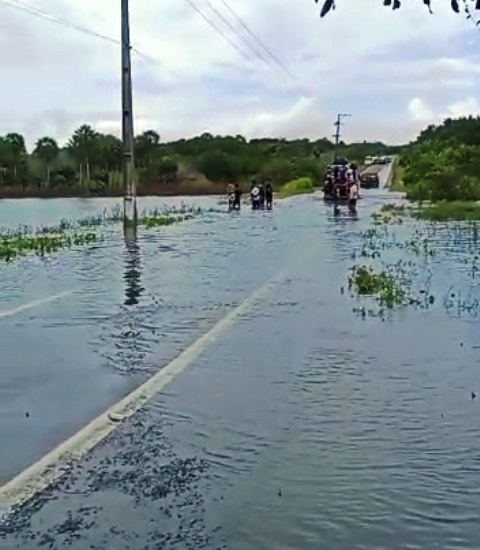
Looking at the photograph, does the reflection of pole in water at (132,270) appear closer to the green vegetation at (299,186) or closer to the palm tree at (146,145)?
the green vegetation at (299,186)

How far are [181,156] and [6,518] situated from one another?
4447 inches

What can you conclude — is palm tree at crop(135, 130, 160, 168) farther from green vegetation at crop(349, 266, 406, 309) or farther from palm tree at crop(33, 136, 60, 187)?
green vegetation at crop(349, 266, 406, 309)

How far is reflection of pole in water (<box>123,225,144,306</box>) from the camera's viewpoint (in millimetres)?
16547

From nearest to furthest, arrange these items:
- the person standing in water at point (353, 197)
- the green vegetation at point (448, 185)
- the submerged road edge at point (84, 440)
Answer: the submerged road edge at point (84, 440), the green vegetation at point (448, 185), the person standing in water at point (353, 197)

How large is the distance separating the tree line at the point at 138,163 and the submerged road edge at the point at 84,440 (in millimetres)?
92845

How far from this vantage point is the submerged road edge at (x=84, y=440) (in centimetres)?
637

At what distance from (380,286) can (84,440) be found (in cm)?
966

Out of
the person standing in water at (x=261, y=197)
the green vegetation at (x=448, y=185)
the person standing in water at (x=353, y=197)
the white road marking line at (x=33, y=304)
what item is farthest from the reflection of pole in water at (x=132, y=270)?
the person standing in water at (x=261, y=197)

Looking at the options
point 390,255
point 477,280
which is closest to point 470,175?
point 390,255

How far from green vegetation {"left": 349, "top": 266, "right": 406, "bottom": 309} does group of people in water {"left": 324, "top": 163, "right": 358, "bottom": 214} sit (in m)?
37.6

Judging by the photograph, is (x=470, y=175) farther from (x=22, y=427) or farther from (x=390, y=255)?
(x=22, y=427)

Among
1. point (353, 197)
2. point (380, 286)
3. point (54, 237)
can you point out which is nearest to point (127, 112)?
point (54, 237)

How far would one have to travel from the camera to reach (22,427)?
798cm

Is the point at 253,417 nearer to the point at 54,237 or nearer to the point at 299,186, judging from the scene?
the point at 54,237
